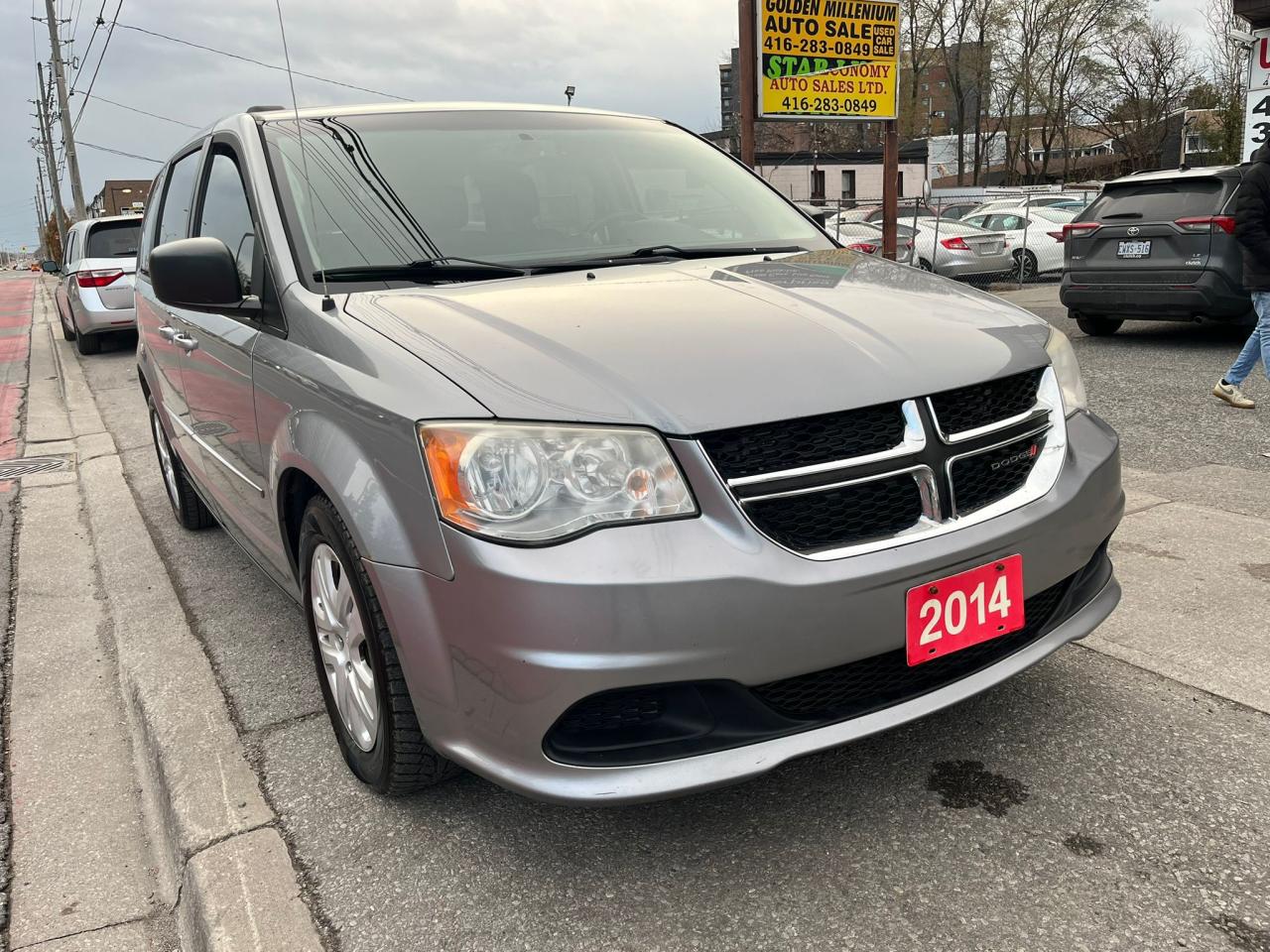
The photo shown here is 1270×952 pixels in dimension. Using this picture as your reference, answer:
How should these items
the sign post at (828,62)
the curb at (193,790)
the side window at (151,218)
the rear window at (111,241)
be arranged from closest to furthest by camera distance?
the curb at (193,790), the side window at (151,218), the sign post at (828,62), the rear window at (111,241)

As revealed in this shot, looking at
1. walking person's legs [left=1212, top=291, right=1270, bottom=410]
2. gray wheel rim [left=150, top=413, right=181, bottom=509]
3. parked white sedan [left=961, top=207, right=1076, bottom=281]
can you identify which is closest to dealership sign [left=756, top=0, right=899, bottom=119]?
walking person's legs [left=1212, top=291, right=1270, bottom=410]

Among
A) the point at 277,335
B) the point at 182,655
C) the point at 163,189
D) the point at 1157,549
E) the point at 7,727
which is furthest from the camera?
the point at 163,189

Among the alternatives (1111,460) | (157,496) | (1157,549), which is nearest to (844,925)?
(1111,460)

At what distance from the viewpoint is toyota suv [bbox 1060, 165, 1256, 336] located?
810 cm

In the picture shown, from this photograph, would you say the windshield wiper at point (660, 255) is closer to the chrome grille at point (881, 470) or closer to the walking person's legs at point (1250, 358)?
the chrome grille at point (881, 470)

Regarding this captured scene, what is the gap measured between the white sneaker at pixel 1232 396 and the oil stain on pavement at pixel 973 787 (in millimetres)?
4946

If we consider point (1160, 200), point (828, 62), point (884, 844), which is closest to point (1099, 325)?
point (1160, 200)

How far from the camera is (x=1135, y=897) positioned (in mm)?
1964

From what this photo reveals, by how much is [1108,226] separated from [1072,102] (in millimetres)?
49864

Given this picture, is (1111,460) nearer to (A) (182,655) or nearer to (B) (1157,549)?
(B) (1157,549)

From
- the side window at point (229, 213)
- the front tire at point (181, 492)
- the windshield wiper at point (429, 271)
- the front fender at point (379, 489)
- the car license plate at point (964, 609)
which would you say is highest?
the side window at point (229, 213)

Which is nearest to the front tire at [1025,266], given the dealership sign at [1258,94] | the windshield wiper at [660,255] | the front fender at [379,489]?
the dealership sign at [1258,94]

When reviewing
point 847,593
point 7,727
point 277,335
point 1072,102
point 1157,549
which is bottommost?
point 7,727

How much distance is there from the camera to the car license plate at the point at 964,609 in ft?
6.54
